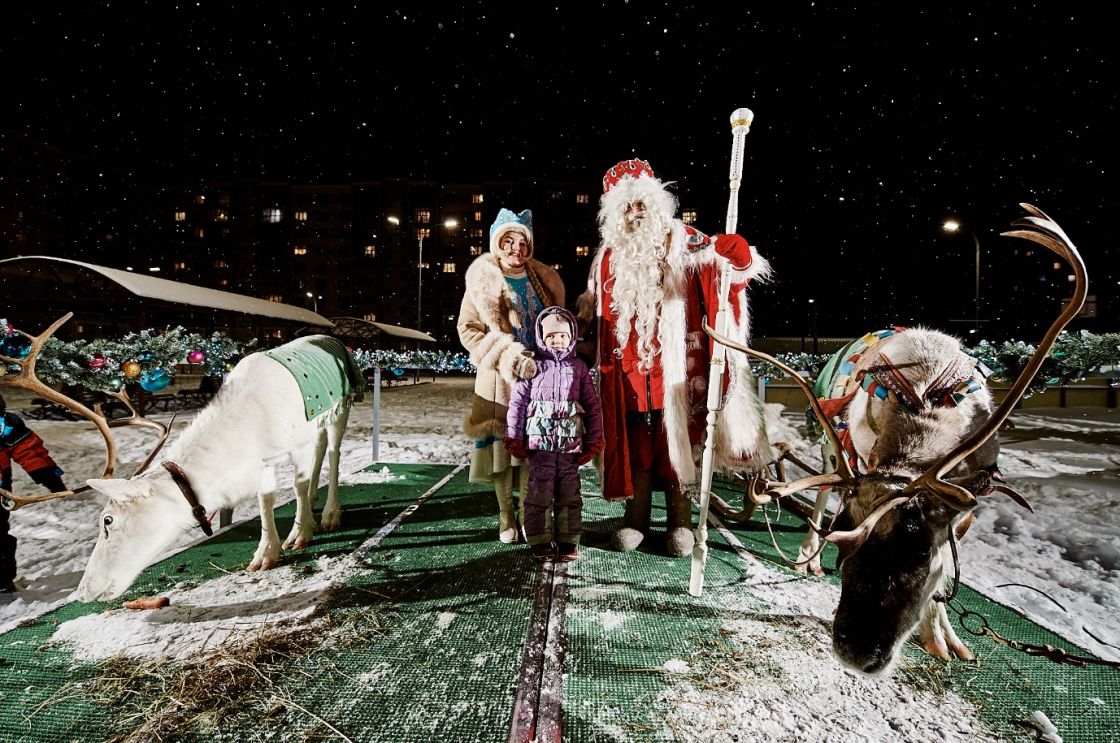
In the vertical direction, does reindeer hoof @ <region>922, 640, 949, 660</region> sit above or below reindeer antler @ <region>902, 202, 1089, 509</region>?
below

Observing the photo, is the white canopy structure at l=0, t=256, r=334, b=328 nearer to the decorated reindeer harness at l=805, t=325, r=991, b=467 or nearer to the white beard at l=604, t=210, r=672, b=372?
the white beard at l=604, t=210, r=672, b=372

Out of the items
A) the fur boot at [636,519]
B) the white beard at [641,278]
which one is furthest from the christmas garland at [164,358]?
the white beard at [641,278]

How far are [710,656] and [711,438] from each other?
107cm

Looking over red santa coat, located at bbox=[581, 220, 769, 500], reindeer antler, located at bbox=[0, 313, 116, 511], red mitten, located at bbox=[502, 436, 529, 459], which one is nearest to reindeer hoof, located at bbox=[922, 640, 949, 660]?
red santa coat, located at bbox=[581, 220, 769, 500]

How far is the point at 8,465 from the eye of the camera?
2.81 m

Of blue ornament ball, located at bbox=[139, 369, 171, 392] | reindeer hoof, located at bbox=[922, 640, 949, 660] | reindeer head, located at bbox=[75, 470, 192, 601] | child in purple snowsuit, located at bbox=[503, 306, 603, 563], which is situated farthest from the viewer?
blue ornament ball, located at bbox=[139, 369, 171, 392]

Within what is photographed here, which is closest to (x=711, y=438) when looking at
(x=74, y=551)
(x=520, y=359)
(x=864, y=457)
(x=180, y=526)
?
(x=864, y=457)

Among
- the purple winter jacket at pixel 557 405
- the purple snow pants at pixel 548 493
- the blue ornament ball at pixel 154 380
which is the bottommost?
the purple snow pants at pixel 548 493

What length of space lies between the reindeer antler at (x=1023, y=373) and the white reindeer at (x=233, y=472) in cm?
326

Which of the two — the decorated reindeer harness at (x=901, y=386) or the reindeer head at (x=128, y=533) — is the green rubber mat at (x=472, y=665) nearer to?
the reindeer head at (x=128, y=533)

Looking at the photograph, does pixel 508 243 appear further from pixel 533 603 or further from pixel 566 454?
pixel 533 603

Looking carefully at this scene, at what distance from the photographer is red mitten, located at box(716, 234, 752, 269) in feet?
8.45

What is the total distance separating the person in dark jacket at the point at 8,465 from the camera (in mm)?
2721

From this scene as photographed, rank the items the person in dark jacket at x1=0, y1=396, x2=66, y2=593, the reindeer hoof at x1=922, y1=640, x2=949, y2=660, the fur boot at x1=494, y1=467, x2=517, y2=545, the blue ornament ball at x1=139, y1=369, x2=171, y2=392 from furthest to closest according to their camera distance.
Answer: the blue ornament ball at x1=139, y1=369, x2=171, y2=392 < the fur boot at x1=494, y1=467, x2=517, y2=545 < the person in dark jacket at x1=0, y1=396, x2=66, y2=593 < the reindeer hoof at x1=922, y1=640, x2=949, y2=660
